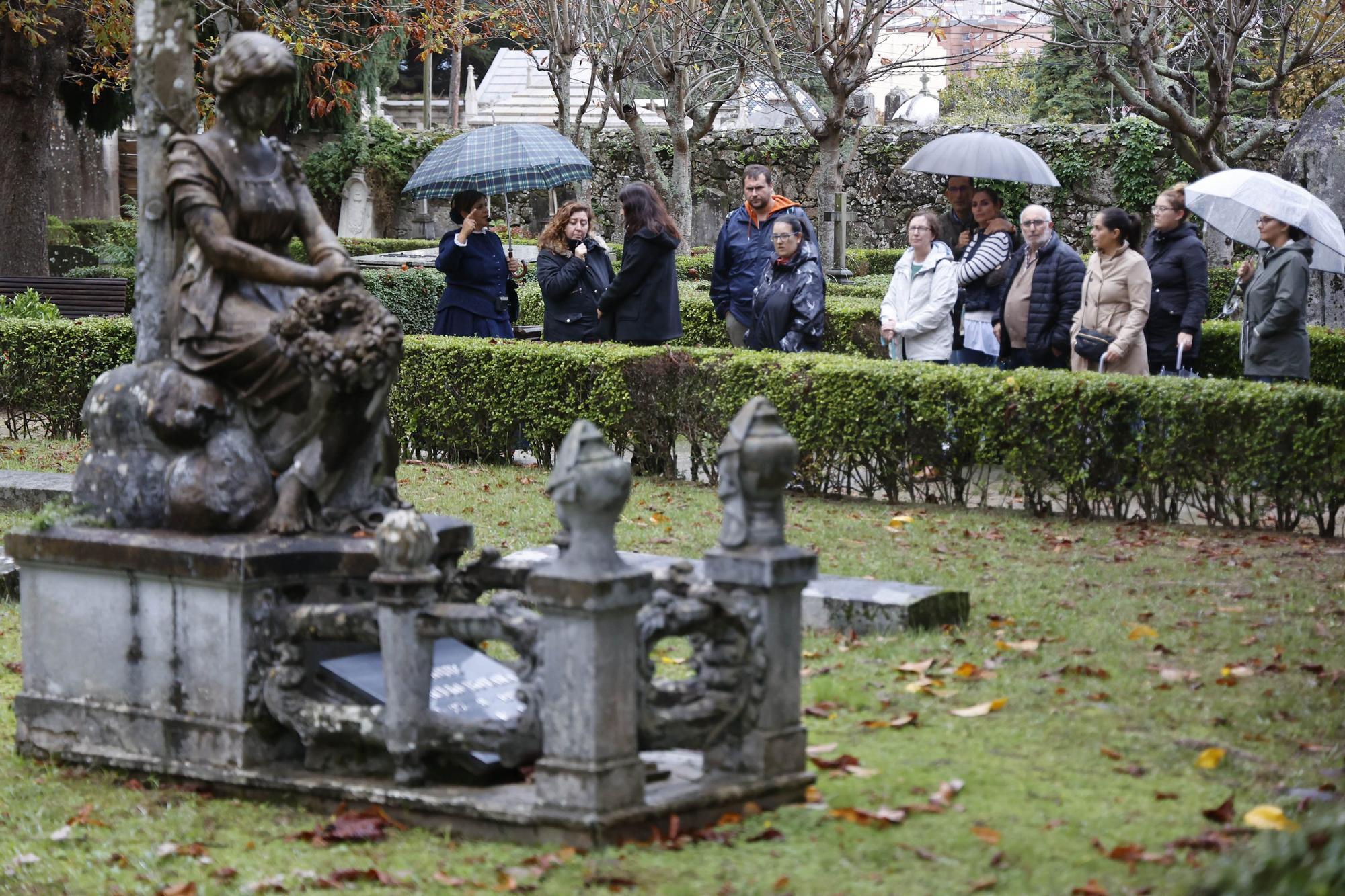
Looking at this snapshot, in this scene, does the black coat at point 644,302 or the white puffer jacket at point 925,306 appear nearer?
the white puffer jacket at point 925,306

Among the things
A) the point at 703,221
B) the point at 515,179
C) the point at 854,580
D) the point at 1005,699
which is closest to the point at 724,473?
the point at 1005,699

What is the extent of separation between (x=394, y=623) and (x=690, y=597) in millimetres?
930

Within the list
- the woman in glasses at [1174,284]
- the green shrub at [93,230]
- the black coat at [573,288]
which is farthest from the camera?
the green shrub at [93,230]

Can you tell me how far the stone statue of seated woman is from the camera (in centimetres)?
531

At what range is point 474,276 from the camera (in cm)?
1255

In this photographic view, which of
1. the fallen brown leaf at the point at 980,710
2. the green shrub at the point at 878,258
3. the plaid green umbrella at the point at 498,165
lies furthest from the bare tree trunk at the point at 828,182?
the fallen brown leaf at the point at 980,710

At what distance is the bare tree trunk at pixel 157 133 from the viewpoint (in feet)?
18.8

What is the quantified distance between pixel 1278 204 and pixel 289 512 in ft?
Result: 25.1

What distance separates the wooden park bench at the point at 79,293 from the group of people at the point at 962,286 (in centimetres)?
695

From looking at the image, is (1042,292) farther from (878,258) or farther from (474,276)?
(878,258)

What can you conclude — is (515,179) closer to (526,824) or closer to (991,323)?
(991,323)

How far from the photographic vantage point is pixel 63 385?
13.5 metres

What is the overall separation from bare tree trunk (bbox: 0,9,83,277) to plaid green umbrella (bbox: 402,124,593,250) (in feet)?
27.0

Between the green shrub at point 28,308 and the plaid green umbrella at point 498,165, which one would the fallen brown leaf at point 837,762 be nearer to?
the plaid green umbrella at point 498,165
